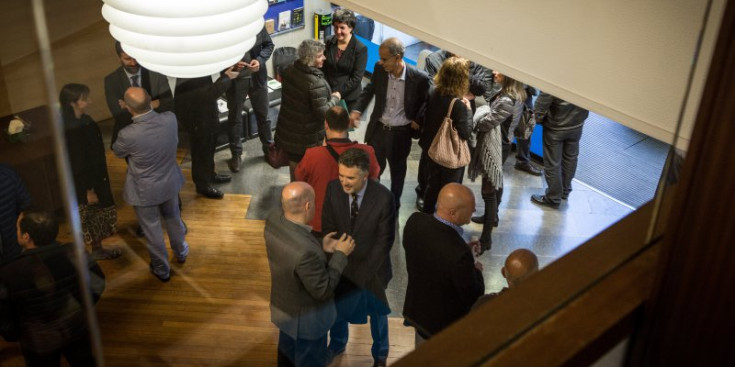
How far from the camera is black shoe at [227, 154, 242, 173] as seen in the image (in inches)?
150

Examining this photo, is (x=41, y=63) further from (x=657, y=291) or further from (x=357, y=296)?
(x=357, y=296)

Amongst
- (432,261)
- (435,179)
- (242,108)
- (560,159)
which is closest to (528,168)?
(560,159)

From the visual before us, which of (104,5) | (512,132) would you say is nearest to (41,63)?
(104,5)

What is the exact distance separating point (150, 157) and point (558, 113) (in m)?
1.48

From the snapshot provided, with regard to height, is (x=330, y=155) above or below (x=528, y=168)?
below

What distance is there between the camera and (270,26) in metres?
4.32

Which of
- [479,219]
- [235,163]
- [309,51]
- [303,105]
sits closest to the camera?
[479,219]

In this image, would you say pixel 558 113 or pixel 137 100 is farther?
pixel 137 100

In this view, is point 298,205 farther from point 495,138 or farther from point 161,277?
point 495,138

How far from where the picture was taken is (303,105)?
3.62 m

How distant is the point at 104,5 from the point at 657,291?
4.11ft

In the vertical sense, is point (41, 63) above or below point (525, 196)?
Answer: above

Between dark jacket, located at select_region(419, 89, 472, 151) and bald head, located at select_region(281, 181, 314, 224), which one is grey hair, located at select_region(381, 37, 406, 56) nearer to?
dark jacket, located at select_region(419, 89, 472, 151)

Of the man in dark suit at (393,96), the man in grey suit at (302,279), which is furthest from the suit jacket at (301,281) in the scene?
the man in dark suit at (393,96)
